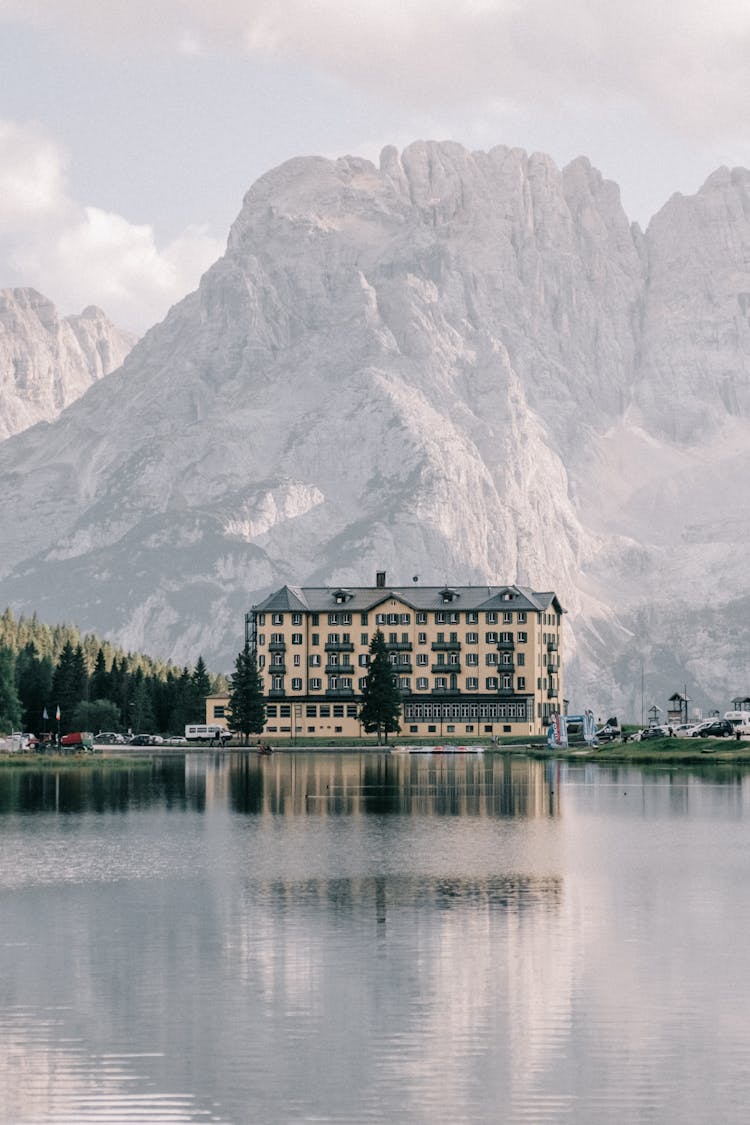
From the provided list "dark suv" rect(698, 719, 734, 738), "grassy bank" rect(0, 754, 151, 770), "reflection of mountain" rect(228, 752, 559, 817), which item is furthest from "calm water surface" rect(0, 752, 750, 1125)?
"dark suv" rect(698, 719, 734, 738)

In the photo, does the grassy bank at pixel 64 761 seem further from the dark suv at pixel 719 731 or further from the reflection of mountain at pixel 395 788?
the dark suv at pixel 719 731

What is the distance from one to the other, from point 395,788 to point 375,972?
8729 centimetres

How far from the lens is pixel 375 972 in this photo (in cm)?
4903

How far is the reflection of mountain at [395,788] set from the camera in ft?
368

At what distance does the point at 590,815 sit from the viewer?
Answer: 106m

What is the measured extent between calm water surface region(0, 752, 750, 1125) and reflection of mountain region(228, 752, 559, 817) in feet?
48.8

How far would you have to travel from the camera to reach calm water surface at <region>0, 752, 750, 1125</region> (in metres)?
36.5

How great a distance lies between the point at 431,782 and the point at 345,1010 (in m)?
102

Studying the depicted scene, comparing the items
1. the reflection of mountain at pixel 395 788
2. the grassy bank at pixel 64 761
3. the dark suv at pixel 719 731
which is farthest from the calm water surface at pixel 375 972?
the dark suv at pixel 719 731

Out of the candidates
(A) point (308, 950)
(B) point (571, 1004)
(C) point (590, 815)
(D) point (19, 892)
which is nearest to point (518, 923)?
(A) point (308, 950)

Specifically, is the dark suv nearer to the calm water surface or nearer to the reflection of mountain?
the reflection of mountain

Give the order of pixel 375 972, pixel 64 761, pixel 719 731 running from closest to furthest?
pixel 375 972 → pixel 64 761 → pixel 719 731

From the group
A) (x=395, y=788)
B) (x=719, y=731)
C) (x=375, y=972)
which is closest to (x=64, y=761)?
(x=395, y=788)

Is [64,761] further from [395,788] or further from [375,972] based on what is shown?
[375,972]
